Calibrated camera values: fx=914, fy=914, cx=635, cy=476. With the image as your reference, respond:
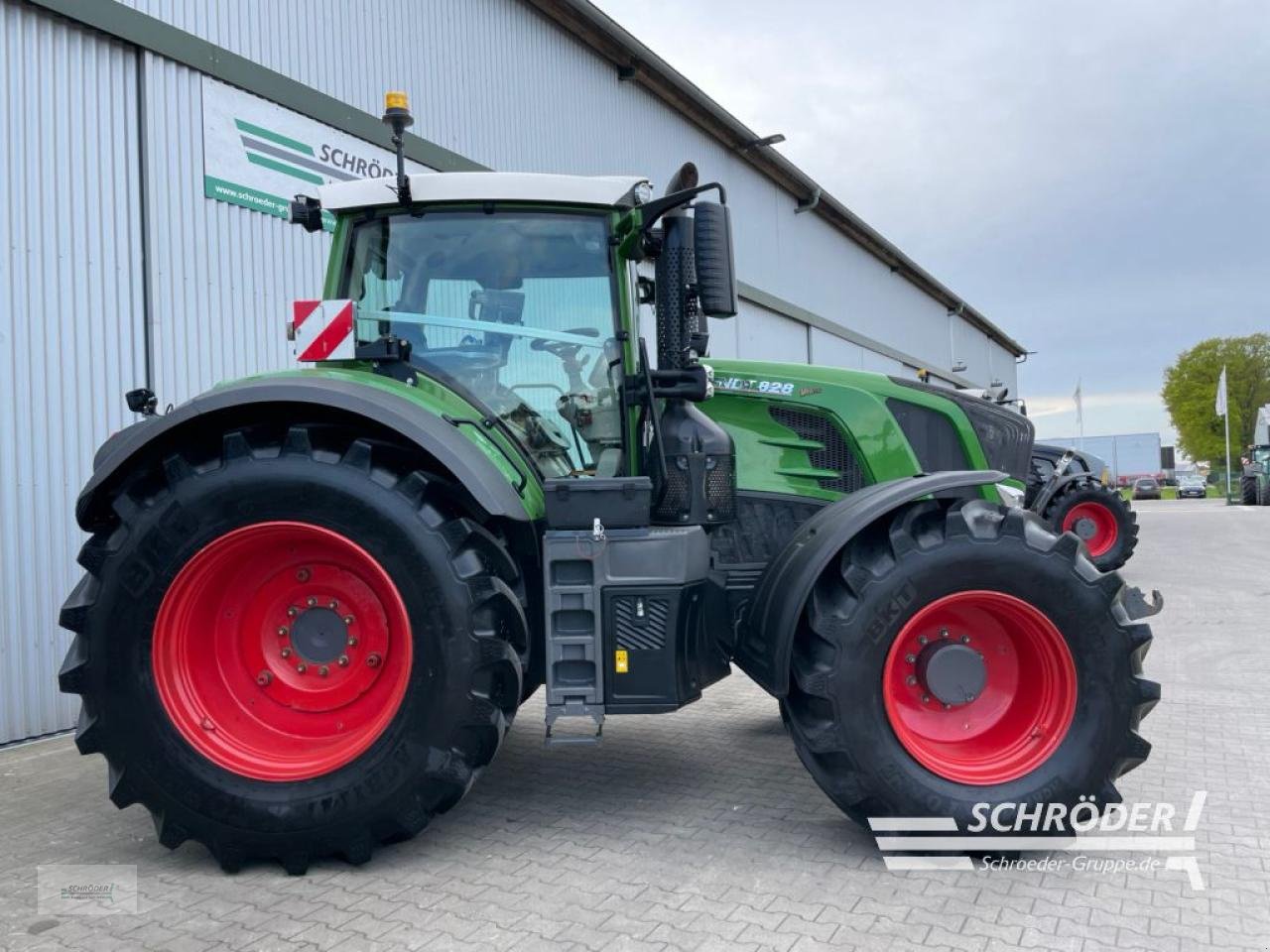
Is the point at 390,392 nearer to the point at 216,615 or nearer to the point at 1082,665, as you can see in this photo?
the point at 216,615

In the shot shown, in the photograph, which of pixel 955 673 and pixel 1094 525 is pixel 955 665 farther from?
pixel 1094 525

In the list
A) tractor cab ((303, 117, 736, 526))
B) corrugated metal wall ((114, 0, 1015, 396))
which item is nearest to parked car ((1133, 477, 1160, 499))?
corrugated metal wall ((114, 0, 1015, 396))

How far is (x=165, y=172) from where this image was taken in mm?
5969

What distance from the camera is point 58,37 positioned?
538cm

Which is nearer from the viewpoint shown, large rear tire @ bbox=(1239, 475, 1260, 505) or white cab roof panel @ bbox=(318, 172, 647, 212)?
white cab roof panel @ bbox=(318, 172, 647, 212)

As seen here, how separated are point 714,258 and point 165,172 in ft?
14.4

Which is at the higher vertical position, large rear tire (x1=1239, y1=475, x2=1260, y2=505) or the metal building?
the metal building

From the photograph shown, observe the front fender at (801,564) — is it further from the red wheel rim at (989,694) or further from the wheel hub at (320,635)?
the wheel hub at (320,635)

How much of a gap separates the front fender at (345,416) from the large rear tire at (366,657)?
0.10 m

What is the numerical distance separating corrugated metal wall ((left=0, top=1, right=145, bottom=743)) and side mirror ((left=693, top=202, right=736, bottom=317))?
4130 millimetres

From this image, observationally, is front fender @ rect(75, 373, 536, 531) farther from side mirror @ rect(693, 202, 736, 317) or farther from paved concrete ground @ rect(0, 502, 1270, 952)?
paved concrete ground @ rect(0, 502, 1270, 952)

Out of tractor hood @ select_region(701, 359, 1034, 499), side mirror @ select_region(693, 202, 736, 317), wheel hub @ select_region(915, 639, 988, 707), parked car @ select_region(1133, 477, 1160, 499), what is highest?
side mirror @ select_region(693, 202, 736, 317)

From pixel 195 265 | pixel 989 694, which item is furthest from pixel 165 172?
pixel 989 694

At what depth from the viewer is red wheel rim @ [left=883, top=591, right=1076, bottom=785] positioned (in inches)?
129
